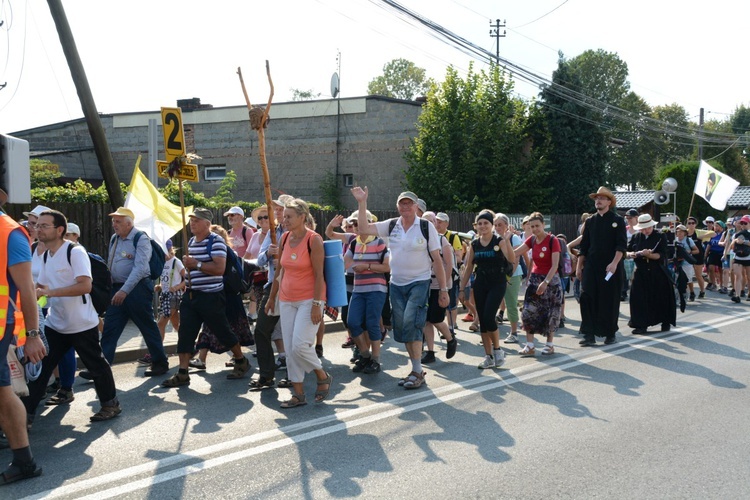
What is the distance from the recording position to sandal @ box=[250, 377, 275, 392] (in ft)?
25.1

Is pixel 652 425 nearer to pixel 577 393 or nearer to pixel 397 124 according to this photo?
pixel 577 393

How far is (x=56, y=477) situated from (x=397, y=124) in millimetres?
25902

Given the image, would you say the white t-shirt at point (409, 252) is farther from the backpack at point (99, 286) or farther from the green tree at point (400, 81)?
the green tree at point (400, 81)

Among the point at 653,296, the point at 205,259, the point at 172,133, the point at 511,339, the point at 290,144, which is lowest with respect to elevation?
the point at 511,339

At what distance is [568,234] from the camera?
92.6ft

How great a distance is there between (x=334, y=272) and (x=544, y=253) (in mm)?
3675

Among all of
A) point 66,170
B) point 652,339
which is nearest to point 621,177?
point 66,170

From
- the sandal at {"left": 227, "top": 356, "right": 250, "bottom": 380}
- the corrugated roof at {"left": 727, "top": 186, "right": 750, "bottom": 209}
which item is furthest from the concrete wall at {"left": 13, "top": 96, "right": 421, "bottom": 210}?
the corrugated roof at {"left": 727, "top": 186, "right": 750, "bottom": 209}

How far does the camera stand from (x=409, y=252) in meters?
7.83

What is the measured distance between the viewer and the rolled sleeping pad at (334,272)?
6996 mm

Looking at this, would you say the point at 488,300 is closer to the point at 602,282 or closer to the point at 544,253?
the point at 544,253

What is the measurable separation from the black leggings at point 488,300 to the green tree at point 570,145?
20.7 meters

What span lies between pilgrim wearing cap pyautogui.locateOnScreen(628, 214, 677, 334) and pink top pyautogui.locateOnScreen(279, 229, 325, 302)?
668 centimetres

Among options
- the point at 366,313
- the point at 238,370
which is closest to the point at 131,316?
the point at 238,370
